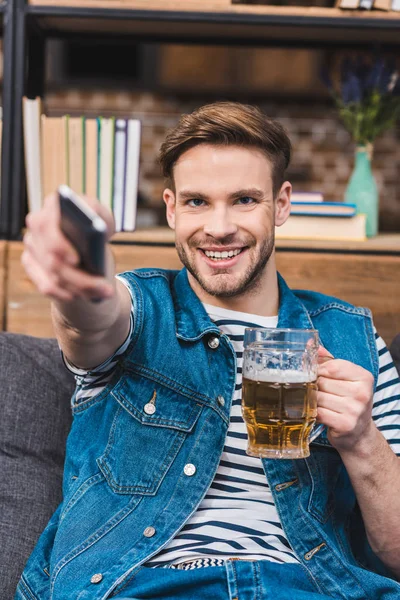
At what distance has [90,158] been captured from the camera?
1971 mm

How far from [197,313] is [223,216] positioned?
0.63 feet

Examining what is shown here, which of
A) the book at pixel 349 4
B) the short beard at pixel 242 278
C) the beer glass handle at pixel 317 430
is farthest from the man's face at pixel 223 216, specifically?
the book at pixel 349 4

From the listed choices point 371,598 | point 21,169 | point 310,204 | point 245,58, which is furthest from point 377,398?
point 245,58

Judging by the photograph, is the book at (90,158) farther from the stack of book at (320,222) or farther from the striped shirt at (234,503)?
the striped shirt at (234,503)

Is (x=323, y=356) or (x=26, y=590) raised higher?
(x=323, y=356)

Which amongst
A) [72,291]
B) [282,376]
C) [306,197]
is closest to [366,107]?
[306,197]

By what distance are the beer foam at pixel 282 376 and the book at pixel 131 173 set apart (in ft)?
3.21

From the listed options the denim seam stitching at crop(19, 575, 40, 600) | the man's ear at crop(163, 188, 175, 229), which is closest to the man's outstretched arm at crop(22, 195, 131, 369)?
the man's ear at crop(163, 188, 175, 229)

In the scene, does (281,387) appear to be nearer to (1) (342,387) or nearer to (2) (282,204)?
(1) (342,387)

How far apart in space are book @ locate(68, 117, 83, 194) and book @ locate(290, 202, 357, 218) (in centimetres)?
57

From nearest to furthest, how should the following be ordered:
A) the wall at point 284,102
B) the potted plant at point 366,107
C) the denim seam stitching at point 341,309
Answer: the denim seam stitching at point 341,309 < the potted plant at point 366,107 < the wall at point 284,102

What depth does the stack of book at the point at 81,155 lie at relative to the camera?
76.7 inches

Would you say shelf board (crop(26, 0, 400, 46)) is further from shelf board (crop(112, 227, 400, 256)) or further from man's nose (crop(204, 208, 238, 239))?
man's nose (crop(204, 208, 238, 239))

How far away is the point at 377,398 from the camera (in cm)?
150
